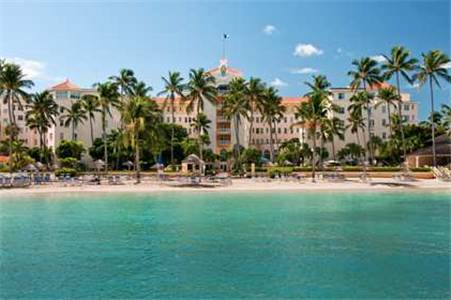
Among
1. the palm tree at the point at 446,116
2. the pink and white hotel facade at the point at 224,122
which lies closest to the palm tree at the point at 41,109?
the pink and white hotel facade at the point at 224,122

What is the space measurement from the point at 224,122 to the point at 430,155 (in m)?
42.0

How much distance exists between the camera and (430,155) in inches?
2525

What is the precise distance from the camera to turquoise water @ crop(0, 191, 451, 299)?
1233cm

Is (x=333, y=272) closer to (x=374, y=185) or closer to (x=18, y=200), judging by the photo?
(x=18, y=200)

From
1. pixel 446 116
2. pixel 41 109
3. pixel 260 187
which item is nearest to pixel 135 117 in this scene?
pixel 260 187

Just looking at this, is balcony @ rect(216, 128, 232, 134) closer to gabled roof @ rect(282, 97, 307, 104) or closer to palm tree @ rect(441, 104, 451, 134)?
gabled roof @ rect(282, 97, 307, 104)

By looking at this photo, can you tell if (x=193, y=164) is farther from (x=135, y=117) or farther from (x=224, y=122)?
(x=224, y=122)

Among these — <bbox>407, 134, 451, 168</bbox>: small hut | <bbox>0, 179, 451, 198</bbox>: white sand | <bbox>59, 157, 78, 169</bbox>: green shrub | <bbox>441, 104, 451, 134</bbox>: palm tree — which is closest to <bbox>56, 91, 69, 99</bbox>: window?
<bbox>59, 157, 78, 169</bbox>: green shrub

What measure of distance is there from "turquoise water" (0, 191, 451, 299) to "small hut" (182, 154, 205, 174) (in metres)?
27.6

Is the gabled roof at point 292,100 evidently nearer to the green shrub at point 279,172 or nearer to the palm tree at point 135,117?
the green shrub at point 279,172

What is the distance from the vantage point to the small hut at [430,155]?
207ft

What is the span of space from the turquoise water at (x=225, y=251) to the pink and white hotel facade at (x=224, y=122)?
5641 cm

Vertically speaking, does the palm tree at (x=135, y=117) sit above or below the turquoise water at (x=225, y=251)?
above

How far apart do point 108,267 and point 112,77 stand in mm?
56707
